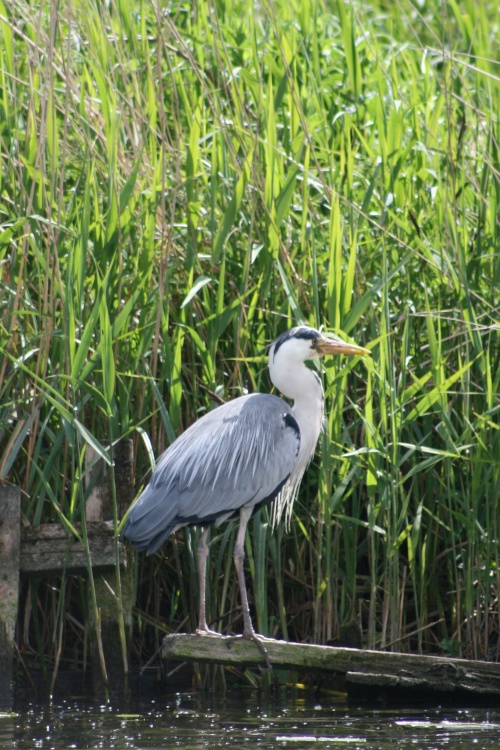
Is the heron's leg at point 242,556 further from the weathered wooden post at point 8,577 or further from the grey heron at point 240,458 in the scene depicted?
the weathered wooden post at point 8,577

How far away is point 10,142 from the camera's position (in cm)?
456

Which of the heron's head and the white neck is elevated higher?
the heron's head

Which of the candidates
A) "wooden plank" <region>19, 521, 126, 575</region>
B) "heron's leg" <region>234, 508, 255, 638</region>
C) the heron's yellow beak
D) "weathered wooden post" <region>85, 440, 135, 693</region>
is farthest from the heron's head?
"wooden plank" <region>19, 521, 126, 575</region>

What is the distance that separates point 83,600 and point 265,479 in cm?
97

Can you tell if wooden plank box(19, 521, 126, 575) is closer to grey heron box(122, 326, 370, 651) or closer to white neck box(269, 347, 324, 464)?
grey heron box(122, 326, 370, 651)

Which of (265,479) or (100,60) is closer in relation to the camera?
(265,479)

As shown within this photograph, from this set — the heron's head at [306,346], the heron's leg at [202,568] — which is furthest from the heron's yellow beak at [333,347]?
the heron's leg at [202,568]

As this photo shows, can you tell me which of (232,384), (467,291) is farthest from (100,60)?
(467,291)

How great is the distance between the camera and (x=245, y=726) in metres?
3.60

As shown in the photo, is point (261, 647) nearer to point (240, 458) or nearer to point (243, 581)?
point (243, 581)

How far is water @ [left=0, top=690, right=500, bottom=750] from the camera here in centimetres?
329

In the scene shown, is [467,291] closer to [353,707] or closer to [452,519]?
[452,519]

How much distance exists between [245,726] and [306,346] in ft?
4.43

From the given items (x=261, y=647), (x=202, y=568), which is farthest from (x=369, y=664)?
(x=202, y=568)
